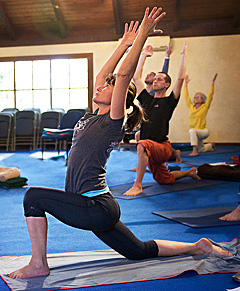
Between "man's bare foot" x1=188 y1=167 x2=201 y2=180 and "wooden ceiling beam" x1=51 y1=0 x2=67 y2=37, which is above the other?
"wooden ceiling beam" x1=51 y1=0 x2=67 y2=37

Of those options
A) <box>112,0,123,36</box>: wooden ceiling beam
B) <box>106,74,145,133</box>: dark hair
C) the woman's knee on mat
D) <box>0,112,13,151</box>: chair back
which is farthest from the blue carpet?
<box>112,0,123,36</box>: wooden ceiling beam

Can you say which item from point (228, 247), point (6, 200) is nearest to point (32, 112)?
point (6, 200)

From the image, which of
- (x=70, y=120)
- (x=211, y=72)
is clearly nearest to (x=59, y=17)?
(x=70, y=120)

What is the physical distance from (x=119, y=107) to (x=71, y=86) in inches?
340

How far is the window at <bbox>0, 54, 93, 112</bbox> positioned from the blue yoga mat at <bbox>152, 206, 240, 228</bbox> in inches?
285

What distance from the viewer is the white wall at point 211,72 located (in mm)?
9883

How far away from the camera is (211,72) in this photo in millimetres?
9977

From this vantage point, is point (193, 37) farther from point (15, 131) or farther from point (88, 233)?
point (88, 233)

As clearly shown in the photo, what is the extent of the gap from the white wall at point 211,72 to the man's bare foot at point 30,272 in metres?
8.49

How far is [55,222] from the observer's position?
2990 mm

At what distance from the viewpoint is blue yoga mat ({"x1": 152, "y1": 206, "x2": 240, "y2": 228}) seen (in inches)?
111

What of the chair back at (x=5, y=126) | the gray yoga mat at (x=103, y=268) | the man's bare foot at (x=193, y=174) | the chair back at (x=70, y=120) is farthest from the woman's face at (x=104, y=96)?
the chair back at (x=5, y=126)

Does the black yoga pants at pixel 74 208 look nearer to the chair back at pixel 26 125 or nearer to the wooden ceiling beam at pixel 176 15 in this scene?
the chair back at pixel 26 125

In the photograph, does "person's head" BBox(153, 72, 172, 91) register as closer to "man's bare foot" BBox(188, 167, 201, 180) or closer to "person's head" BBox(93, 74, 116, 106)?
"man's bare foot" BBox(188, 167, 201, 180)
